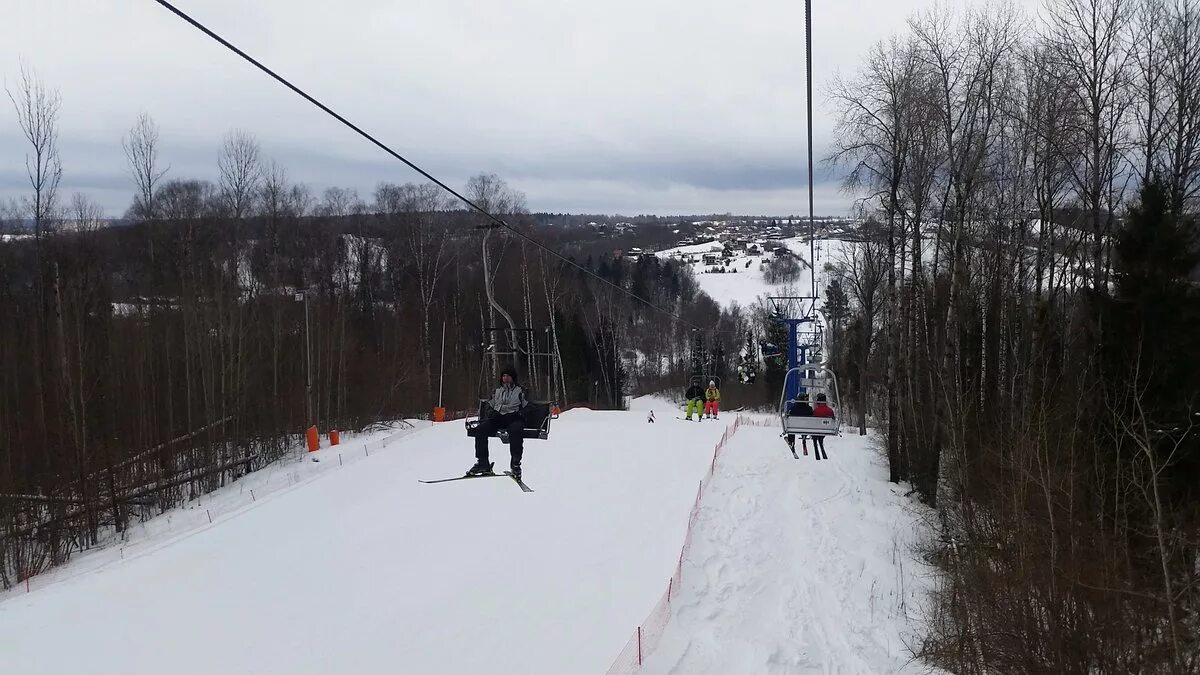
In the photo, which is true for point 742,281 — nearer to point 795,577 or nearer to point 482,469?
point 795,577

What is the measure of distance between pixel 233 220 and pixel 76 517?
84.0 feet

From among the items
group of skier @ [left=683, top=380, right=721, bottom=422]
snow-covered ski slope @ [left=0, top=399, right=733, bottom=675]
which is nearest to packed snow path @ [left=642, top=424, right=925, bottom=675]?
snow-covered ski slope @ [left=0, top=399, right=733, bottom=675]

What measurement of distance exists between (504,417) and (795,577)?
678 cm

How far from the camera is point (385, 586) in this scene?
14141 millimetres

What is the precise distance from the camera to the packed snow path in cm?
1155

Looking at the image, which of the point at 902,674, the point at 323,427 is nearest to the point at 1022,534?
the point at 902,674

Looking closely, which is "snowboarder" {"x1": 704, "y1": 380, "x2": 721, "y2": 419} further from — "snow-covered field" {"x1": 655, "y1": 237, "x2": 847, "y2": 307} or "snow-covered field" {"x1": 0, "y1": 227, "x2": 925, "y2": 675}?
"snow-covered field" {"x1": 655, "y1": 237, "x2": 847, "y2": 307}

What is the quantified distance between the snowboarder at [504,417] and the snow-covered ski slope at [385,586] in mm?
2575

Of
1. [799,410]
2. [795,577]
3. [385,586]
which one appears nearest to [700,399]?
[799,410]

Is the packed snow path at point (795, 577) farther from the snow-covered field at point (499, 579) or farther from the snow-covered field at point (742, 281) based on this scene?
the snow-covered field at point (742, 281)

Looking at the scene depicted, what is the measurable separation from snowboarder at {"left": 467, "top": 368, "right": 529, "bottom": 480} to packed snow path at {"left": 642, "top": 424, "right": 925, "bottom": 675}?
3767 millimetres

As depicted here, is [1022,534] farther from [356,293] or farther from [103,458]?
[356,293]

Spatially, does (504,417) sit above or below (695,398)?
above

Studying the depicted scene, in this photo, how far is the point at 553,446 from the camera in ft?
88.0
